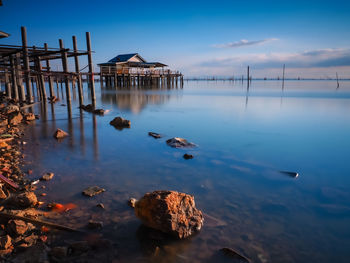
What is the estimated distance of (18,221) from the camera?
313 cm

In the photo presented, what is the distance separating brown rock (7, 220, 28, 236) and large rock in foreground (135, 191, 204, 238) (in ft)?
4.87

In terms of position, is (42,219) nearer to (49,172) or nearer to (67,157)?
(49,172)

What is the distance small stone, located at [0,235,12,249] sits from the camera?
9.09 ft

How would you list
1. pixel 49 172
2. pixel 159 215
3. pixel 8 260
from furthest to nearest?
1. pixel 49 172
2. pixel 159 215
3. pixel 8 260

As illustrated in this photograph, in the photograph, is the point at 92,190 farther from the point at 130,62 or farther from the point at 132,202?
the point at 130,62

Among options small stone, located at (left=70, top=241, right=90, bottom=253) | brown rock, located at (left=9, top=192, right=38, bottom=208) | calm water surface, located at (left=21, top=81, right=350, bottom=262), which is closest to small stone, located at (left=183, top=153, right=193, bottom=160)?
calm water surface, located at (left=21, top=81, right=350, bottom=262)

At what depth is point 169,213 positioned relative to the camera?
132 inches

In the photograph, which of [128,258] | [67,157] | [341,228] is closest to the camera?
[128,258]

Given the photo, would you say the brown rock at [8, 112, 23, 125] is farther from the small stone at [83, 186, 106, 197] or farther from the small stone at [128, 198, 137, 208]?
the small stone at [128, 198, 137, 208]

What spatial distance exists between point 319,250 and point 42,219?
4.11m

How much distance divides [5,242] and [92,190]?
1.99m

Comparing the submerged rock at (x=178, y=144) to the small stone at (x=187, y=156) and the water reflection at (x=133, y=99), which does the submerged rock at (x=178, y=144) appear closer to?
the small stone at (x=187, y=156)

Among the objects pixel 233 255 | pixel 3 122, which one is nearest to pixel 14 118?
pixel 3 122

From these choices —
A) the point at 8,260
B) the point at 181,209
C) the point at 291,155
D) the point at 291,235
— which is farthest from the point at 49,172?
the point at 291,155
